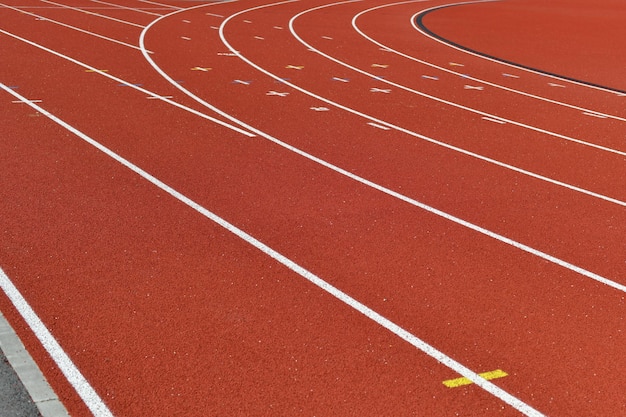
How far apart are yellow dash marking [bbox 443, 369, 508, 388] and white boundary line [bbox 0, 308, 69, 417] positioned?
80.7 inches

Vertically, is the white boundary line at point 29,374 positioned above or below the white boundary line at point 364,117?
above

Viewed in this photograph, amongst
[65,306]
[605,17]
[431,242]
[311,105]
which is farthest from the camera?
[605,17]

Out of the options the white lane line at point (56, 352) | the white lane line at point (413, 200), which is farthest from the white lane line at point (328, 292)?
the white lane line at point (413, 200)

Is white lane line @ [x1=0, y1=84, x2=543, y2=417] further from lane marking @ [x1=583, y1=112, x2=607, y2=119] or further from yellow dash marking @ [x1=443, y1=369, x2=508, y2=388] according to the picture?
lane marking @ [x1=583, y1=112, x2=607, y2=119]

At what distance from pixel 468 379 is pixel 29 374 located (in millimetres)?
2390

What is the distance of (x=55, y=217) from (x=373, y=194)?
9.32ft

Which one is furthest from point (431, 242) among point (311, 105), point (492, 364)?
point (311, 105)

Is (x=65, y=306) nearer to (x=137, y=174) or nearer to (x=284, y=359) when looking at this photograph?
(x=284, y=359)

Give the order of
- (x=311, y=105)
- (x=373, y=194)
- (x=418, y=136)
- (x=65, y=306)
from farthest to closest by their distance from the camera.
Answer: (x=311, y=105)
(x=418, y=136)
(x=373, y=194)
(x=65, y=306)

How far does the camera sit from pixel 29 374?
4.61 metres

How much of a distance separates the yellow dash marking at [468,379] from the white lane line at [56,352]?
6.03 feet

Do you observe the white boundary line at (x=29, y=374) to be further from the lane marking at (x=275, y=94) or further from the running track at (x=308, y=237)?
the lane marking at (x=275, y=94)

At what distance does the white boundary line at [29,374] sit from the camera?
432cm

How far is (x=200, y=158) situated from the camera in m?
8.94
